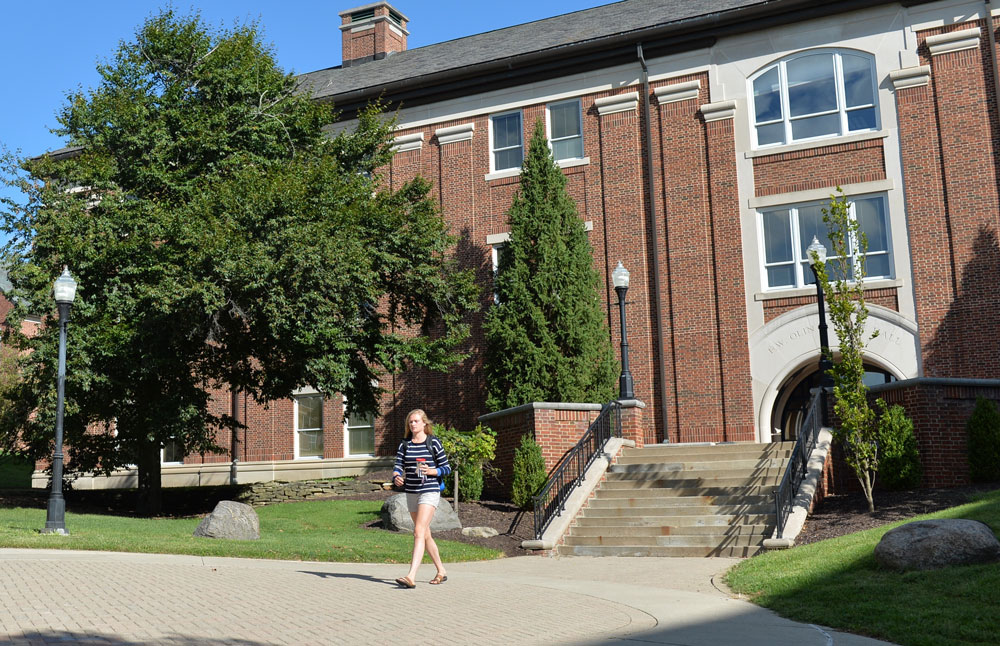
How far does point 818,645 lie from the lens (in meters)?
6.91

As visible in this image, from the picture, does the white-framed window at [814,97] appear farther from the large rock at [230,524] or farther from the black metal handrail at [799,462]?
the large rock at [230,524]

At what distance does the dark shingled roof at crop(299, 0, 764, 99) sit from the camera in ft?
82.9

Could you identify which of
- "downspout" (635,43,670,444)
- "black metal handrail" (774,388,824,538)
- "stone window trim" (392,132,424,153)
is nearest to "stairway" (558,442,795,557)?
"black metal handrail" (774,388,824,538)

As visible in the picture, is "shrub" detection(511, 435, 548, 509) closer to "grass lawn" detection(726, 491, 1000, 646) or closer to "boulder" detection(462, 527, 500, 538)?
"boulder" detection(462, 527, 500, 538)

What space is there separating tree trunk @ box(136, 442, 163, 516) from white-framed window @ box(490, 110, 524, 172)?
11.5m

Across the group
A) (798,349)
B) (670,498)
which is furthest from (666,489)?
(798,349)

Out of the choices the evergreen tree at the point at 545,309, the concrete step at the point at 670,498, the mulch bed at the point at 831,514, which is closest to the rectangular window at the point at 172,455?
the evergreen tree at the point at 545,309

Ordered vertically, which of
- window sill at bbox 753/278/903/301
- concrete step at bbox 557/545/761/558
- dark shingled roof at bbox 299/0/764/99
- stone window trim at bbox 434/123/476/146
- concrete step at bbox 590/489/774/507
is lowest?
concrete step at bbox 557/545/761/558

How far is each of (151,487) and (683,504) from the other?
12.8 m

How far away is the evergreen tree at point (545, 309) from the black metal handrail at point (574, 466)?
87.9 inches

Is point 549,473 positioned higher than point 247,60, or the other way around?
point 247,60

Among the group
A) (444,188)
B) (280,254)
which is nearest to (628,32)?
(444,188)

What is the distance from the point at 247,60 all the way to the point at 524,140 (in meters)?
7.77

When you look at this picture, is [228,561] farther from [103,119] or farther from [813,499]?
[103,119]
